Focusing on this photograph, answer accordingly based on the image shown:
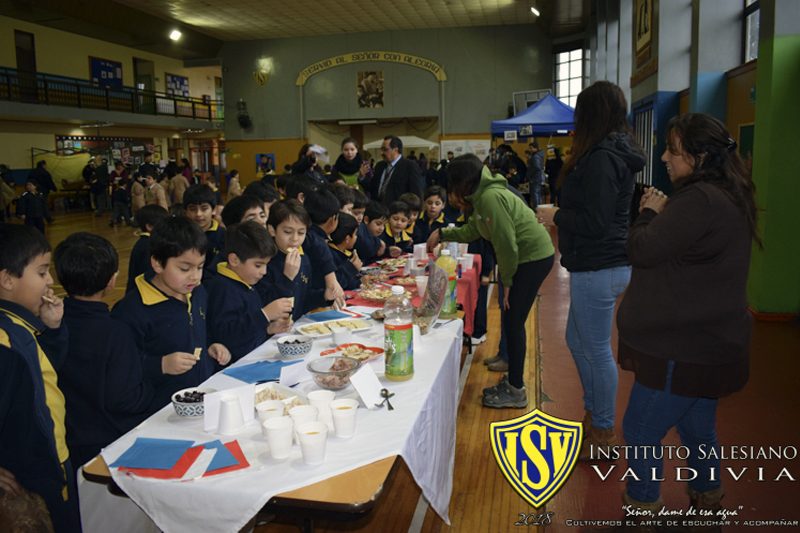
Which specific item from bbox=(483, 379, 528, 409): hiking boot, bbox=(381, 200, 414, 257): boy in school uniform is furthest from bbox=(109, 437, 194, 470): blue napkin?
bbox=(381, 200, 414, 257): boy in school uniform

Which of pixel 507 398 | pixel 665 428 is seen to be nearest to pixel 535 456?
pixel 665 428

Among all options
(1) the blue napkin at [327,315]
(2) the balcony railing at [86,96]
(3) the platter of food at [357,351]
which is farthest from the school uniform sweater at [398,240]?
(2) the balcony railing at [86,96]

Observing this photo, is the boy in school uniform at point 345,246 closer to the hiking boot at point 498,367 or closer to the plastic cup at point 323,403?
the hiking boot at point 498,367

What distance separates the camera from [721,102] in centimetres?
661

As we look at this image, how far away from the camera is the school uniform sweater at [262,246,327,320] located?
10.6 feet

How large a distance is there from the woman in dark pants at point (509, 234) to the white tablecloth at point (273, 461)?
43.7 inches

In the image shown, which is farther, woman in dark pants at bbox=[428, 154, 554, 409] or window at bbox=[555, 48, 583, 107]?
window at bbox=[555, 48, 583, 107]

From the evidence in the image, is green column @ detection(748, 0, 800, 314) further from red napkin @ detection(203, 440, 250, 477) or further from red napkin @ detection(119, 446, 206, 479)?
red napkin @ detection(119, 446, 206, 479)

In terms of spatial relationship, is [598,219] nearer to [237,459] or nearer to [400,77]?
[237,459]

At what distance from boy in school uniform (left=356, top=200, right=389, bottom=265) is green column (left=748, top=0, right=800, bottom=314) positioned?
3261 mm

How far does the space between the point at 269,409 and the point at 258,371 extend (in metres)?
0.47

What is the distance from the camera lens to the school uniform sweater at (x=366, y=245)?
4.96m

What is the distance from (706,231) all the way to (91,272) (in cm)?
206

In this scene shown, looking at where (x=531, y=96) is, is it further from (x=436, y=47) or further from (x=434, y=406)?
(x=434, y=406)
